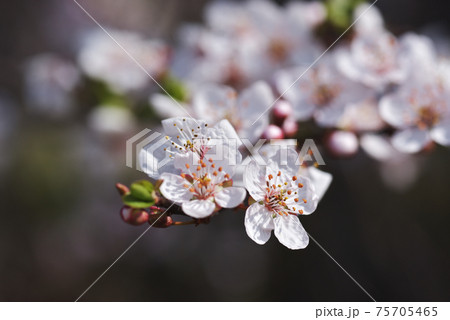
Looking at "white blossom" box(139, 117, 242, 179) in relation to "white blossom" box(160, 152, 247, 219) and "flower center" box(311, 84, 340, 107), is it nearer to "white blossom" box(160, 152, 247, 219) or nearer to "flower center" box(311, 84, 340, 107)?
"white blossom" box(160, 152, 247, 219)

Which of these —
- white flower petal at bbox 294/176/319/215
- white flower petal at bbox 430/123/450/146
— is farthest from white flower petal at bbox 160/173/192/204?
white flower petal at bbox 430/123/450/146

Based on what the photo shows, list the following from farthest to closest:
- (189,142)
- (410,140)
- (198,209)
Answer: (410,140)
(189,142)
(198,209)

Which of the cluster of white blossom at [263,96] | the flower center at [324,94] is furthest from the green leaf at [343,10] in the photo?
the flower center at [324,94]

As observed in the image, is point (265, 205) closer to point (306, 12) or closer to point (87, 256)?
point (306, 12)

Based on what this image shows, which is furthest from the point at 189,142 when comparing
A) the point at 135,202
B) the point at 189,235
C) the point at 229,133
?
the point at 189,235

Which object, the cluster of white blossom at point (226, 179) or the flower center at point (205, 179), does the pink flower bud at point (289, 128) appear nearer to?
the cluster of white blossom at point (226, 179)

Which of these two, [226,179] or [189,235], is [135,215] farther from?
[189,235]

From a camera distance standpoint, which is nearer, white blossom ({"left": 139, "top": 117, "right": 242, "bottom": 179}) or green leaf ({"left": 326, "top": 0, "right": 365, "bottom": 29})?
white blossom ({"left": 139, "top": 117, "right": 242, "bottom": 179})
